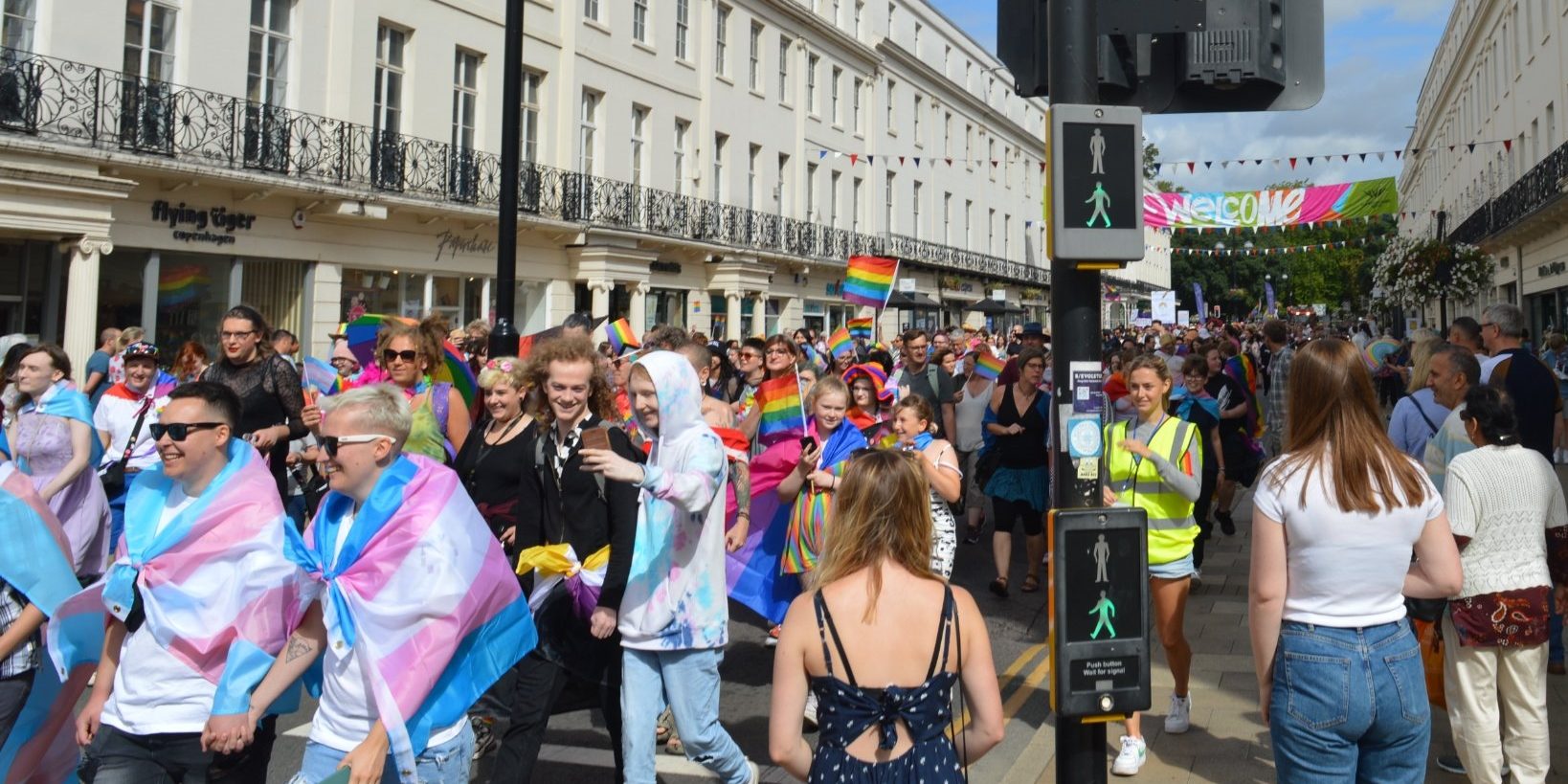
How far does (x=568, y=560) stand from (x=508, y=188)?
486 cm

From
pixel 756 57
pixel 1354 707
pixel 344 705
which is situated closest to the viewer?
pixel 1354 707

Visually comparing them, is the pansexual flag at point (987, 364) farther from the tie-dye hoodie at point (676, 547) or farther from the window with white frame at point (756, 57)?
the window with white frame at point (756, 57)

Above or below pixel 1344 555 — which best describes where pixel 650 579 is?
below

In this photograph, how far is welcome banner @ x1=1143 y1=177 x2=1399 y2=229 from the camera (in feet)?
84.5

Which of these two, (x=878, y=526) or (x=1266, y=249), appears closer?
(x=878, y=526)

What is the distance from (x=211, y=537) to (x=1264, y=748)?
4.42 metres

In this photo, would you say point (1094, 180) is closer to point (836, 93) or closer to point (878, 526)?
point (878, 526)

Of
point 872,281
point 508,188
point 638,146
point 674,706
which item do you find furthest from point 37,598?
point 638,146

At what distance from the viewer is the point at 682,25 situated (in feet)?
92.7

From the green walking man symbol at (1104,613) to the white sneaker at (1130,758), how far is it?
1.96 meters

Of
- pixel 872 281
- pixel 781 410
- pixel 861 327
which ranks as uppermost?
pixel 872 281

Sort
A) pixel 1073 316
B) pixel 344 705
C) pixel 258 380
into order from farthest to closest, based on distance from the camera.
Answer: pixel 258 380 → pixel 1073 316 → pixel 344 705

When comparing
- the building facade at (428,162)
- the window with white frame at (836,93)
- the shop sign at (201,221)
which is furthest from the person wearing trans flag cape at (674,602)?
the window with white frame at (836,93)

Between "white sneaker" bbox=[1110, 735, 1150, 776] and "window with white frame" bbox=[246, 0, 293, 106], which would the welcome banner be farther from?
"white sneaker" bbox=[1110, 735, 1150, 776]
